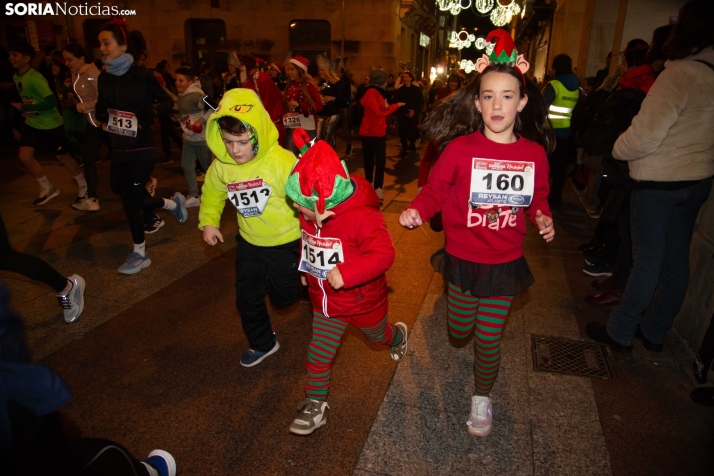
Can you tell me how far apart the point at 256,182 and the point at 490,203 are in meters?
1.42

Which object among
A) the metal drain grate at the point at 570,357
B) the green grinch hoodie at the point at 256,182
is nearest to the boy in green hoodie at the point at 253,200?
the green grinch hoodie at the point at 256,182

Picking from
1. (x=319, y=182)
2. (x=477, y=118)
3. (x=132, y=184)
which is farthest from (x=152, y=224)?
(x=477, y=118)

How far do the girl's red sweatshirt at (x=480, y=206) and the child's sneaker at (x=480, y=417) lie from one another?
0.82 meters

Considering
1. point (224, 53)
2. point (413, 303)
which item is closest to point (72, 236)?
point (413, 303)

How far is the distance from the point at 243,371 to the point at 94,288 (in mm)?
2177

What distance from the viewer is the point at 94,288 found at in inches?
182

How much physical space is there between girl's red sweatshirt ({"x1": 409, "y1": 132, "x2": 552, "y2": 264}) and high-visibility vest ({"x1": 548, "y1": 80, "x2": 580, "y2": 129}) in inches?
196

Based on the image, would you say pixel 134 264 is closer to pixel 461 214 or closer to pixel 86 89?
pixel 86 89

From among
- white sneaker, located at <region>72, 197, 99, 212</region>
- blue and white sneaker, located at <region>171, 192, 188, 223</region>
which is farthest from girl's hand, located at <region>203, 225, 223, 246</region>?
white sneaker, located at <region>72, 197, 99, 212</region>

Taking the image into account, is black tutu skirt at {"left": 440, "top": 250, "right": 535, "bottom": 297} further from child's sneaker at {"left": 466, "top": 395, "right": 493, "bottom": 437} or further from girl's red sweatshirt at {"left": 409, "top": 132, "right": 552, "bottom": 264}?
child's sneaker at {"left": 466, "top": 395, "right": 493, "bottom": 437}

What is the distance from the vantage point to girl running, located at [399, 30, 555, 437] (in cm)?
250

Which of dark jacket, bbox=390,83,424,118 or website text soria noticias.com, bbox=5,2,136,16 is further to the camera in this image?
website text soria noticias.com, bbox=5,2,136,16

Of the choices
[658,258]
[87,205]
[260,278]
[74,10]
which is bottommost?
[87,205]

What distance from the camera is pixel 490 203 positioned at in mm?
2533
